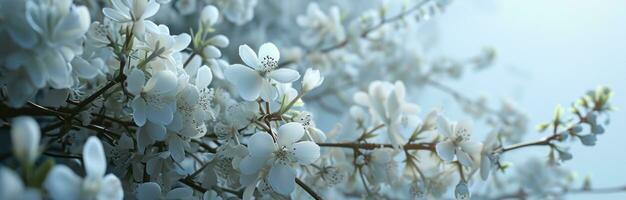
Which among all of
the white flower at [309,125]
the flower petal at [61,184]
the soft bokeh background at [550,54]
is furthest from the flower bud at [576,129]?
the flower petal at [61,184]

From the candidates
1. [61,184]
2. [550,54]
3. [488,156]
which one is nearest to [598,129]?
[488,156]

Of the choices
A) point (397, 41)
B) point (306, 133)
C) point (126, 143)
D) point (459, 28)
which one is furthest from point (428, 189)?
point (459, 28)

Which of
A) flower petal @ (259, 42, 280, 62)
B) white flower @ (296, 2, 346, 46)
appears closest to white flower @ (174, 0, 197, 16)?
white flower @ (296, 2, 346, 46)

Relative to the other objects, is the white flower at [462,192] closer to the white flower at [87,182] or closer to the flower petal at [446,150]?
the flower petal at [446,150]

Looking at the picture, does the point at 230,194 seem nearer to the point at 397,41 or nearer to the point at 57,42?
the point at 57,42

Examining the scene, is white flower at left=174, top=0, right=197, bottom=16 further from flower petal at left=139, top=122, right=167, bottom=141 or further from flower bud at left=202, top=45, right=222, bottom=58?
flower petal at left=139, top=122, right=167, bottom=141

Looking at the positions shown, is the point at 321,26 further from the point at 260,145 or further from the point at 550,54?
the point at 550,54

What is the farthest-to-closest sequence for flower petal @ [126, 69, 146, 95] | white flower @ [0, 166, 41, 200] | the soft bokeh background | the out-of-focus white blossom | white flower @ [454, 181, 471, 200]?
the soft bokeh background, the out-of-focus white blossom, white flower @ [454, 181, 471, 200], flower petal @ [126, 69, 146, 95], white flower @ [0, 166, 41, 200]
